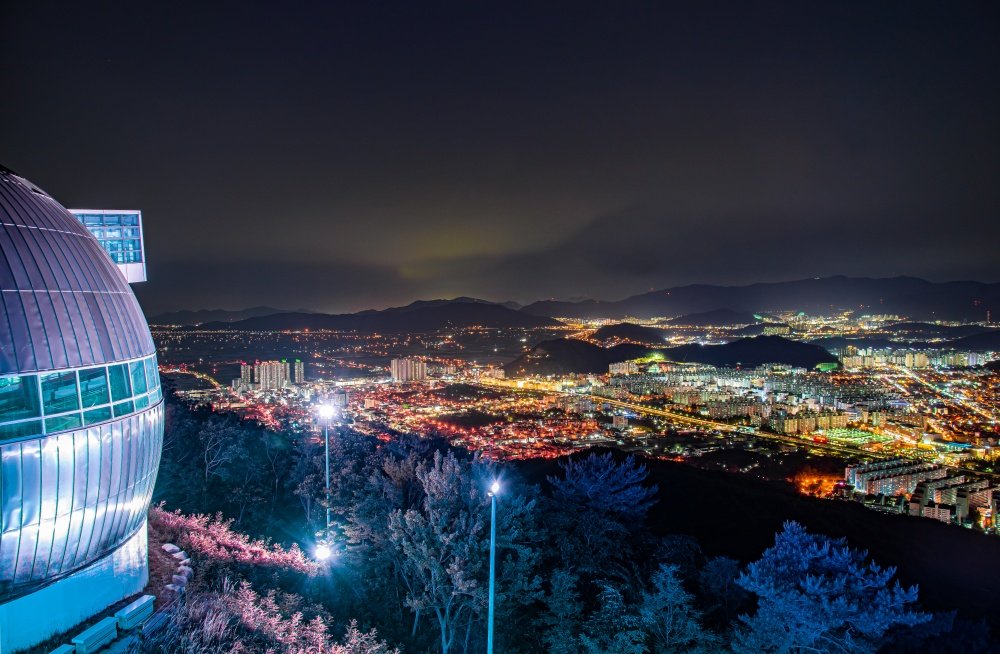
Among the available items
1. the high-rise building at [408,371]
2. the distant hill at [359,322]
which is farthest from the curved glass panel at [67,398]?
the distant hill at [359,322]

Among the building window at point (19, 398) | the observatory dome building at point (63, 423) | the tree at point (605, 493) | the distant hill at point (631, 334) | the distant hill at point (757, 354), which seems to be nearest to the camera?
the building window at point (19, 398)

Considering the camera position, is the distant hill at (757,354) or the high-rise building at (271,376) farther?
the distant hill at (757,354)

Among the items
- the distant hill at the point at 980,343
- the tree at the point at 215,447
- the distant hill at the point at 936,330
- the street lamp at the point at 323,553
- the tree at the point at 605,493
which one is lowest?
the distant hill at the point at 980,343

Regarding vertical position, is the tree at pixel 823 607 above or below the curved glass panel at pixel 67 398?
below

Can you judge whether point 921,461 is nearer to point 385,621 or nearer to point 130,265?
point 385,621

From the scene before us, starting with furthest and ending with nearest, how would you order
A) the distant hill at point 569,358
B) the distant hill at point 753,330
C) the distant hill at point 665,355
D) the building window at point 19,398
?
the distant hill at point 753,330 < the distant hill at point 665,355 < the distant hill at point 569,358 < the building window at point 19,398

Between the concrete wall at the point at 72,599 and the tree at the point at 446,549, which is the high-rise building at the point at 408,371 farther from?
the concrete wall at the point at 72,599

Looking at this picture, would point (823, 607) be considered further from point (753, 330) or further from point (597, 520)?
point (753, 330)
